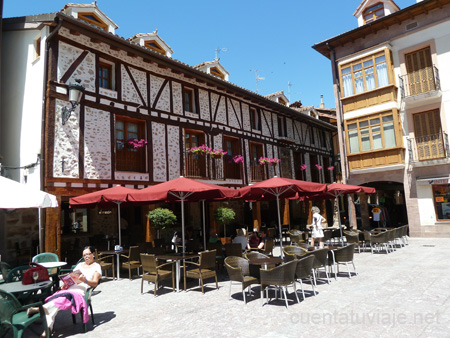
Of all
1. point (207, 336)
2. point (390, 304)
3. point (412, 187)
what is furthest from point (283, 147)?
point (207, 336)

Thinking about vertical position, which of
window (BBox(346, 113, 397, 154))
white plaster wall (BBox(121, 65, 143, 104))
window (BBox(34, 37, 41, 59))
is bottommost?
window (BBox(346, 113, 397, 154))

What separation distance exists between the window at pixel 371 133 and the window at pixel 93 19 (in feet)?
37.3

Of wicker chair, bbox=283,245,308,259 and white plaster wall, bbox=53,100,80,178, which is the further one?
white plaster wall, bbox=53,100,80,178

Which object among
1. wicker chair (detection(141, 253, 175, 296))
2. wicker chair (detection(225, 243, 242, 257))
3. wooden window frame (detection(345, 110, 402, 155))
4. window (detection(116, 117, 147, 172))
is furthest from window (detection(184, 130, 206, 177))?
wicker chair (detection(141, 253, 175, 296))

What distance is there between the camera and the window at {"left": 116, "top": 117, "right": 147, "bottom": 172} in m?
11.6

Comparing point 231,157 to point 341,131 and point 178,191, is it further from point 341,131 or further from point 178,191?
point 178,191

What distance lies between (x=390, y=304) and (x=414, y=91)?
1210 centimetres

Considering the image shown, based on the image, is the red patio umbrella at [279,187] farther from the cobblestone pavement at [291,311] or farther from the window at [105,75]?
the window at [105,75]

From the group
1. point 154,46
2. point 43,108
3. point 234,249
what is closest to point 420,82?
point 154,46

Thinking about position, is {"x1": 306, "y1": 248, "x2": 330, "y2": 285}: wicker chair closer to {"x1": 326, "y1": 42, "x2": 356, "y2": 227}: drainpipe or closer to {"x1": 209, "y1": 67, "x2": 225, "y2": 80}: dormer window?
{"x1": 326, "y1": 42, "x2": 356, "y2": 227}: drainpipe

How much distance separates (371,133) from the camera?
15.2 meters

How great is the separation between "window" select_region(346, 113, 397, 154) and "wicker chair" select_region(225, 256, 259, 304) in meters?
11.3

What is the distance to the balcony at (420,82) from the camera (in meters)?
13.7

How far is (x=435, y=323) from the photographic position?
13.5 ft
